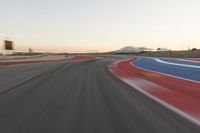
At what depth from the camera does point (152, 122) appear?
230 inches

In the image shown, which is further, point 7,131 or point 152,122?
point 152,122

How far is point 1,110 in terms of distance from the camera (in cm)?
700

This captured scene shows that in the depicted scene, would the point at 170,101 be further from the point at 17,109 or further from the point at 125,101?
the point at 17,109

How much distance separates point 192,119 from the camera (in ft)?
20.6

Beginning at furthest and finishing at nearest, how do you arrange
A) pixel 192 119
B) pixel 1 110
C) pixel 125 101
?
pixel 125 101, pixel 1 110, pixel 192 119

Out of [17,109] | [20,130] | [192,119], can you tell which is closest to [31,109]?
[17,109]

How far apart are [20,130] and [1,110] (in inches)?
83.9

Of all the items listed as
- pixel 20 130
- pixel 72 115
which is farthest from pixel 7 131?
pixel 72 115

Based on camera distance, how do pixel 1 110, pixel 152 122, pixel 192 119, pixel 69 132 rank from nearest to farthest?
pixel 69 132
pixel 152 122
pixel 192 119
pixel 1 110

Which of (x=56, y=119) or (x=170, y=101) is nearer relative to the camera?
(x=56, y=119)

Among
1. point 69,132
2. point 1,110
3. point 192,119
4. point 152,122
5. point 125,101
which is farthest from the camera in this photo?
point 125,101

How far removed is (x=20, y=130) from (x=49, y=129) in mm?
518

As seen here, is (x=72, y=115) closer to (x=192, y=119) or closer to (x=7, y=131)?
(x=7, y=131)

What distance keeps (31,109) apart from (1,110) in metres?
0.73
